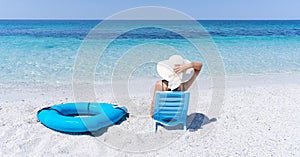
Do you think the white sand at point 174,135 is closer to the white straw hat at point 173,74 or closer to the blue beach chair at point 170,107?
the blue beach chair at point 170,107

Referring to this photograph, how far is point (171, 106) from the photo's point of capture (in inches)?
139

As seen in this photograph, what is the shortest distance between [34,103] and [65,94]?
886mm

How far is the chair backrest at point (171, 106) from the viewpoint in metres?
3.45

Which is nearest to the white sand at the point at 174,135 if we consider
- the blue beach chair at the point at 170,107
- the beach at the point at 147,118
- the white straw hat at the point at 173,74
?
the beach at the point at 147,118

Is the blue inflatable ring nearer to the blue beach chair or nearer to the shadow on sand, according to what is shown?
the blue beach chair

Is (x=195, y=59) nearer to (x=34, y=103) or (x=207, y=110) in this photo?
(x=207, y=110)

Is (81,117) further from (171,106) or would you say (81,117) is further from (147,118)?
(171,106)

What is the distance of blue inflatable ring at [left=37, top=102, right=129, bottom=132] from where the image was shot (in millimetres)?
3510

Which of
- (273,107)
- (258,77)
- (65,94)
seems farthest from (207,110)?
(258,77)

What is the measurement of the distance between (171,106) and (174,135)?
40cm

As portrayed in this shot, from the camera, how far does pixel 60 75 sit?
786 cm

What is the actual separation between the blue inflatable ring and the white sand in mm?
98

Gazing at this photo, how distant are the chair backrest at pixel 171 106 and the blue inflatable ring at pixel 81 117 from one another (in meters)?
0.68

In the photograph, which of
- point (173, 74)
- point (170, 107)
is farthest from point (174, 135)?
point (173, 74)
